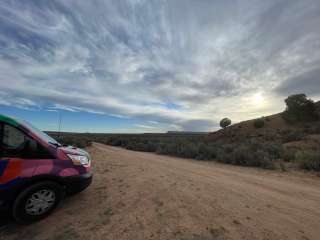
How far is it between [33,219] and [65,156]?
3.76 ft

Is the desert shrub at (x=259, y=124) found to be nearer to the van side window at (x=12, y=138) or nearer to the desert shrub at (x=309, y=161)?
the desert shrub at (x=309, y=161)

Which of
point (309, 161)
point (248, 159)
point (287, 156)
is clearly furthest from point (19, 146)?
point (287, 156)

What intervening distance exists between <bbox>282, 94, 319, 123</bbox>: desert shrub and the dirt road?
127ft

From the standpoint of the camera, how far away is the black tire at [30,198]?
10.7ft

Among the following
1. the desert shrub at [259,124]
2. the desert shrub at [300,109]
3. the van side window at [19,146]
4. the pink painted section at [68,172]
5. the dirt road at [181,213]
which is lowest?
the dirt road at [181,213]

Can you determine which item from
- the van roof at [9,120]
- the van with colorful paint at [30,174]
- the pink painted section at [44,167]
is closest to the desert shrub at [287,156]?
the van with colorful paint at [30,174]

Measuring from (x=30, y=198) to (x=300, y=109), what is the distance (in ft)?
146

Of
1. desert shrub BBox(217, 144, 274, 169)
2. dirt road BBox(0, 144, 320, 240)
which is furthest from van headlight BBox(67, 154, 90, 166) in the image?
desert shrub BBox(217, 144, 274, 169)

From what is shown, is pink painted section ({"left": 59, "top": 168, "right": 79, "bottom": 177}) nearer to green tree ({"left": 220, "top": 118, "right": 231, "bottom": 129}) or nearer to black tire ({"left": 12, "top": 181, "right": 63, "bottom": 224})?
black tire ({"left": 12, "top": 181, "right": 63, "bottom": 224})

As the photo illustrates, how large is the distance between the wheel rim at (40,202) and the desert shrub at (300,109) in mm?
44212

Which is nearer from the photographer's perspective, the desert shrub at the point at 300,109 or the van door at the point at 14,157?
the van door at the point at 14,157

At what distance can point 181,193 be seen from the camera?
475 centimetres

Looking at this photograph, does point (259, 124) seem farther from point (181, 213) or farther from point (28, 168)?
point (28, 168)

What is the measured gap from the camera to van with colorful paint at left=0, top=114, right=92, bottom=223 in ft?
10.6
